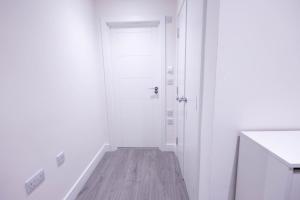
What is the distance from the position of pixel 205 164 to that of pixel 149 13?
2.09 meters

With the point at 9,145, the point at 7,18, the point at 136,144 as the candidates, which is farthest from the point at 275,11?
the point at 136,144

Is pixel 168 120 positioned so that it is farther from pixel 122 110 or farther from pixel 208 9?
pixel 208 9

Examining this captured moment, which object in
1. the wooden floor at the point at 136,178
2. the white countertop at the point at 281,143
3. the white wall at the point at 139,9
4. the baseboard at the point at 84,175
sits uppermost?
the white wall at the point at 139,9

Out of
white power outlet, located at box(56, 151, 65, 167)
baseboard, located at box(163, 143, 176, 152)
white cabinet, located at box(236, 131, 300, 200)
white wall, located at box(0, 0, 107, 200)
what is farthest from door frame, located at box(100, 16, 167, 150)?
white cabinet, located at box(236, 131, 300, 200)

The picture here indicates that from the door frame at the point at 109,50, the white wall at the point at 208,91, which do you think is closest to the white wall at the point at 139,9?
the door frame at the point at 109,50

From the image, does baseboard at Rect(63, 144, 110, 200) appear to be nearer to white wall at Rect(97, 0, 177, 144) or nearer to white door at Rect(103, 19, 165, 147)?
white door at Rect(103, 19, 165, 147)

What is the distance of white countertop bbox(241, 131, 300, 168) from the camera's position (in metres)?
0.67

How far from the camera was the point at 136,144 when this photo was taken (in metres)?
2.65

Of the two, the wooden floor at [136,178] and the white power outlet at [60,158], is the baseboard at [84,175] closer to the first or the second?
the wooden floor at [136,178]

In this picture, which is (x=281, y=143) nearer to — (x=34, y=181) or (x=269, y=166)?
(x=269, y=166)

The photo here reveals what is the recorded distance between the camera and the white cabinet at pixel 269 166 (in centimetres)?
66

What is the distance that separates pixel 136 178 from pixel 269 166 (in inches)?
60.3

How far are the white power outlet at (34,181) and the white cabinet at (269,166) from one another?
4.74 feet

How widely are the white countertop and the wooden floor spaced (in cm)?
110
